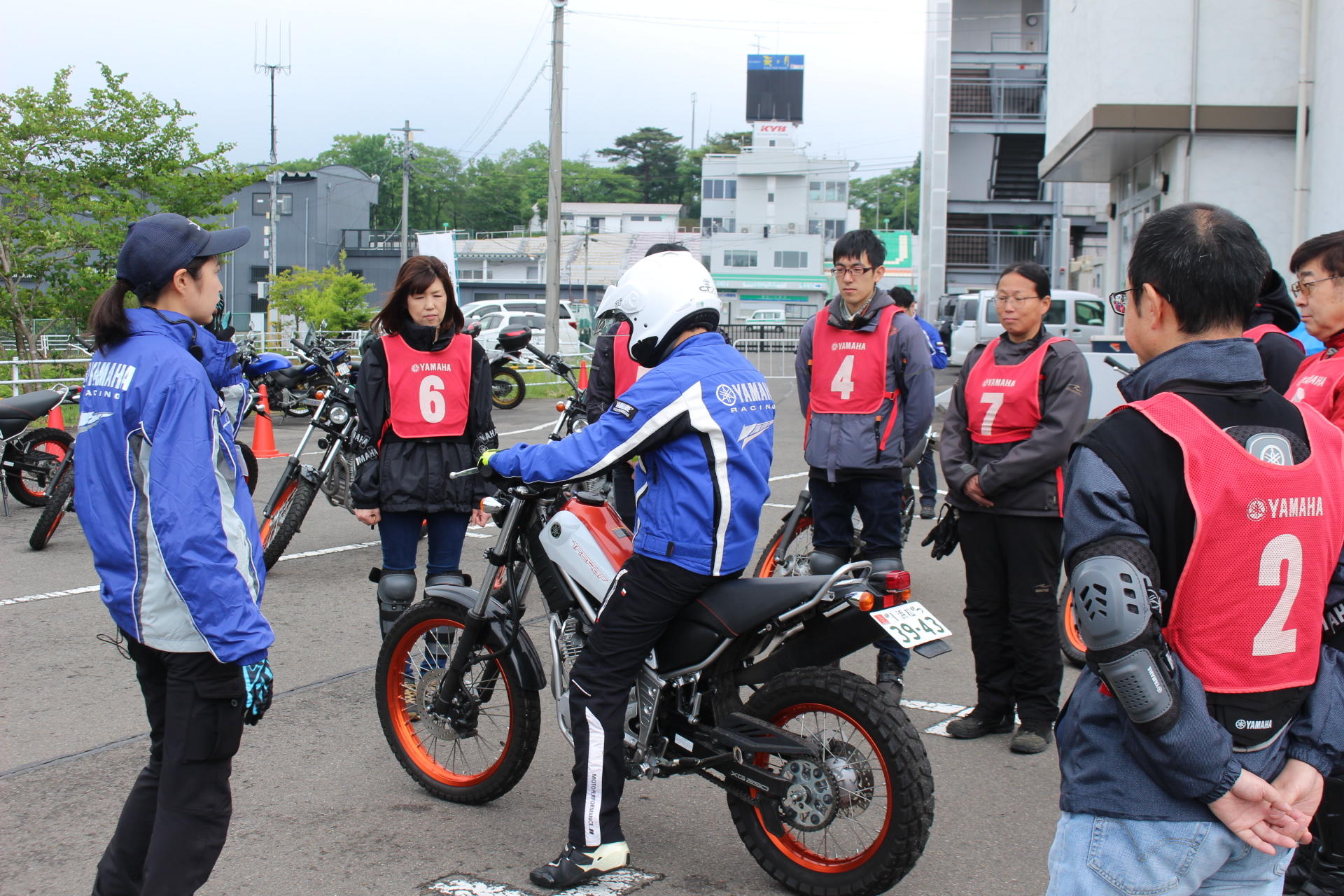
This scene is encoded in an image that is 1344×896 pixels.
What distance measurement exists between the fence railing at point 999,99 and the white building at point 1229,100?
2142 cm

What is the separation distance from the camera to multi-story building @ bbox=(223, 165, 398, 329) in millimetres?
58438

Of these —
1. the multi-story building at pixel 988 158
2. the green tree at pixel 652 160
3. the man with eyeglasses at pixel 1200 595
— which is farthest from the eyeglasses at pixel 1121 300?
the green tree at pixel 652 160

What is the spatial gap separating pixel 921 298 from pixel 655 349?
37.3m

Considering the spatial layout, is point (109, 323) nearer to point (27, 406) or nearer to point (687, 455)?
point (687, 455)

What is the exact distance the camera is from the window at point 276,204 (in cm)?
5734

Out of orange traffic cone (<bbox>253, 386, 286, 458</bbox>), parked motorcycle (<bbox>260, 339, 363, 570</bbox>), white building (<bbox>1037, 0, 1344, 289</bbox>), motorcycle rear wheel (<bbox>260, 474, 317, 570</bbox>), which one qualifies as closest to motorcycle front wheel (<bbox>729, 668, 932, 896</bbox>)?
parked motorcycle (<bbox>260, 339, 363, 570</bbox>)

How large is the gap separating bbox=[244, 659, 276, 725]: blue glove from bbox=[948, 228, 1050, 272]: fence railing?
3882cm

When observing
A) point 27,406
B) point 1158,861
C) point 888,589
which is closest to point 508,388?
point 27,406

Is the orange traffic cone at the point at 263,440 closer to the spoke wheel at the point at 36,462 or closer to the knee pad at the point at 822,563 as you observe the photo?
the spoke wheel at the point at 36,462

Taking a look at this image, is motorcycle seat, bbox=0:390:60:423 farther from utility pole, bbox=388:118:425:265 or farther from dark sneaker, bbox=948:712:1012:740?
utility pole, bbox=388:118:425:265

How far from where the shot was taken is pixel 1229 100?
15.6 metres

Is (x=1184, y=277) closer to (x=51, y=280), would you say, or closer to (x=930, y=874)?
(x=930, y=874)

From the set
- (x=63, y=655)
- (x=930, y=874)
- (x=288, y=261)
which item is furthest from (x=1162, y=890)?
(x=288, y=261)

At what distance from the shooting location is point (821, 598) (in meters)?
3.34
